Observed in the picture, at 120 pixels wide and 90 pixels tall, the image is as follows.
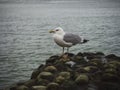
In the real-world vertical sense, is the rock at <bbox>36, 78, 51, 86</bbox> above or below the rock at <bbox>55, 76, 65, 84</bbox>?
below

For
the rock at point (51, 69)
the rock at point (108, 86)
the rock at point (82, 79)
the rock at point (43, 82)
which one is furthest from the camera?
the rock at point (51, 69)

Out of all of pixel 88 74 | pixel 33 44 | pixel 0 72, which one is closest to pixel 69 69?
pixel 88 74

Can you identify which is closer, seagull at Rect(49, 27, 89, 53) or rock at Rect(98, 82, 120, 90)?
rock at Rect(98, 82, 120, 90)

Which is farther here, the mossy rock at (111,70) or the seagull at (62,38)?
the seagull at (62,38)

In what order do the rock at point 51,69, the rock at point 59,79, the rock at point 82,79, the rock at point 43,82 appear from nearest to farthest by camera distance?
the rock at point 82,79
the rock at point 59,79
the rock at point 43,82
the rock at point 51,69

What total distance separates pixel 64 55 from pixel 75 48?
1108cm

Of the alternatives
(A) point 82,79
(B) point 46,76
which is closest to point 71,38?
(B) point 46,76

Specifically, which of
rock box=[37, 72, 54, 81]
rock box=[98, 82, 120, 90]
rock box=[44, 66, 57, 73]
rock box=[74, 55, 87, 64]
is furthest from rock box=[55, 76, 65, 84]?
rock box=[74, 55, 87, 64]

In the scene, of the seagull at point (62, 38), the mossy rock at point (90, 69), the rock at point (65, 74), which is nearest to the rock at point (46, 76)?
the rock at point (65, 74)

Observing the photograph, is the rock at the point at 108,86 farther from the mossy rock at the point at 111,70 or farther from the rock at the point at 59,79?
the rock at the point at 59,79

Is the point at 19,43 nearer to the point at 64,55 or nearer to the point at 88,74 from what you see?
the point at 64,55

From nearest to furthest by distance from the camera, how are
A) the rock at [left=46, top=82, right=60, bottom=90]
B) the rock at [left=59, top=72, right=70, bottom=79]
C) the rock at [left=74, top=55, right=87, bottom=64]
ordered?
1. the rock at [left=46, top=82, right=60, bottom=90]
2. the rock at [left=59, top=72, right=70, bottom=79]
3. the rock at [left=74, top=55, right=87, bottom=64]

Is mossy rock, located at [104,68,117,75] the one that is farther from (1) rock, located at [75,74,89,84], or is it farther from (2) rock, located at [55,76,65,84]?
(2) rock, located at [55,76,65,84]

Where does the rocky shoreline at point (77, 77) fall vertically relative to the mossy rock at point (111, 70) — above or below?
below
